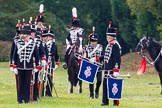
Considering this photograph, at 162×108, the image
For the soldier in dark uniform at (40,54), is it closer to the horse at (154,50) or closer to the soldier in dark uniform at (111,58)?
the soldier in dark uniform at (111,58)

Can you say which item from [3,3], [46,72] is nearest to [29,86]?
[46,72]

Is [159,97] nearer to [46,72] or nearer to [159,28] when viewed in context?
[46,72]

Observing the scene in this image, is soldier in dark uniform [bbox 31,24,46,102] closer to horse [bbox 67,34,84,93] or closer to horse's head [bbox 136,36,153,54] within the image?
horse [bbox 67,34,84,93]

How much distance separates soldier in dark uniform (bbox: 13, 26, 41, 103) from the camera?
68.3 ft

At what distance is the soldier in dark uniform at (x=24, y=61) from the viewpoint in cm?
2083

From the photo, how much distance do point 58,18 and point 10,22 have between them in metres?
7.08

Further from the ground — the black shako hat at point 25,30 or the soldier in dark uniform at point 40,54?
the black shako hat at point 25,30

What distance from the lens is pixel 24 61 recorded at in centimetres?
2088

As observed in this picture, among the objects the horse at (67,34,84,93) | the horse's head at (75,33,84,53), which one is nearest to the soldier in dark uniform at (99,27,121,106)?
the horse's head at (75,33,84,53)

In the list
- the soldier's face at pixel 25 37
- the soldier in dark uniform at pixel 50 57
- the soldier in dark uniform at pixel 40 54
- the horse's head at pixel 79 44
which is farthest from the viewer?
the horse's head at pixel 79 44

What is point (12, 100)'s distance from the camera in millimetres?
22344

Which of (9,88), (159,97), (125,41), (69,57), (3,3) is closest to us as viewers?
(159,97)

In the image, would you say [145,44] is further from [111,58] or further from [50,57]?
[111,58]

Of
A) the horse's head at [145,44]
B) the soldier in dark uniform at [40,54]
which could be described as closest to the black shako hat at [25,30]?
the soldier in dark uniform at [40,54]
